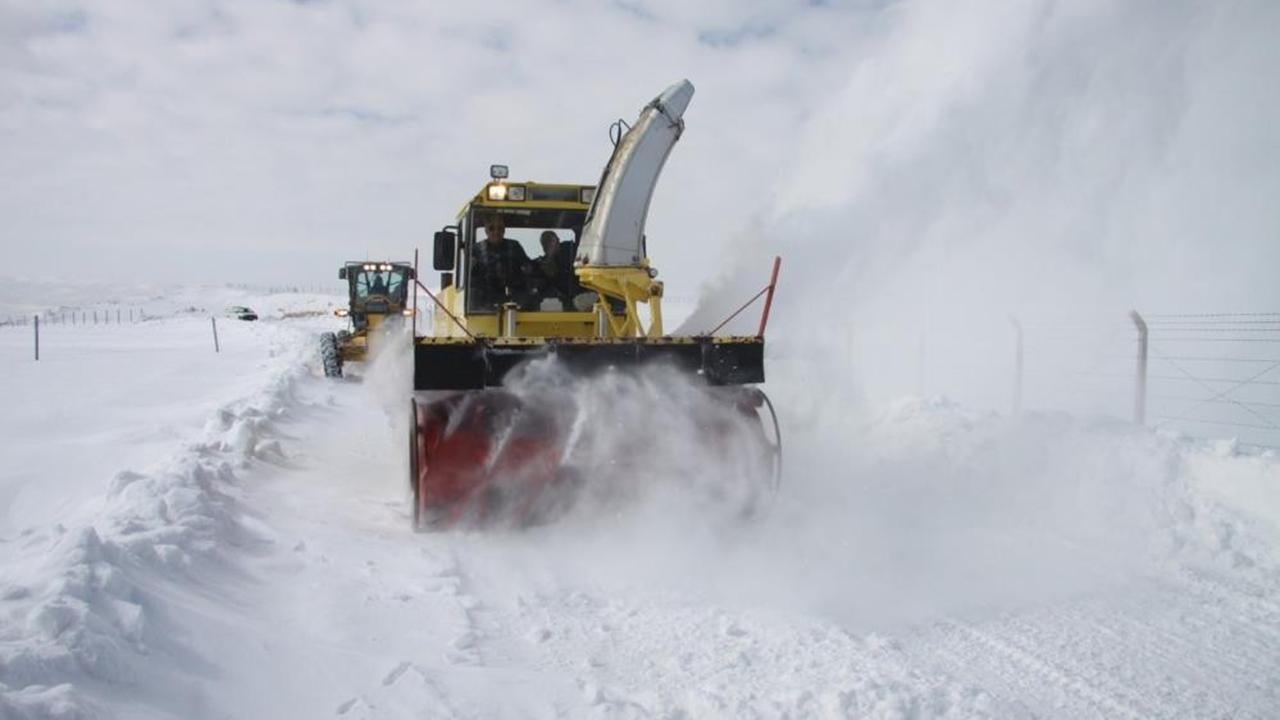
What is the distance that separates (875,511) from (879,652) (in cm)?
265

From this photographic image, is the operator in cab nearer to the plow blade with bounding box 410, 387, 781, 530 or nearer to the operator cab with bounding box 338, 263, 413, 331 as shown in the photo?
the plow blade with bounding box 410, 387, 781, 530

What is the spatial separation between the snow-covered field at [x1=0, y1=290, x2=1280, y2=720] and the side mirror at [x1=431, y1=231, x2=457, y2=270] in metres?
1.97

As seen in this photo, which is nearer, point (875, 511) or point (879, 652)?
point (879, 652)

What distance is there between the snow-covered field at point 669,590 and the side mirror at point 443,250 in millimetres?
1967

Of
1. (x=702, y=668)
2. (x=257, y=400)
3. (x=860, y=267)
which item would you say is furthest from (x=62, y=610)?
(x=257, y=400)

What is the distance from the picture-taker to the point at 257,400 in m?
11.5

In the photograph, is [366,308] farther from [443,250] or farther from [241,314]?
[241,314]

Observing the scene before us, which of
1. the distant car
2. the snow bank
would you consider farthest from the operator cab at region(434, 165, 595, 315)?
the distant car

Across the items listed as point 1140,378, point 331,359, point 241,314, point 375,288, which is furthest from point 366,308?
point 241,314

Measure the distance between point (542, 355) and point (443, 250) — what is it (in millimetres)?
2385

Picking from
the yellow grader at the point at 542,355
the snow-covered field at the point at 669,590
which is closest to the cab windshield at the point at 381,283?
the snow-covered field at the point at 669,590

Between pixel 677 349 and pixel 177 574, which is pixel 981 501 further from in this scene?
pixel 177 574

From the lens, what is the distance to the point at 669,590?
15.4ft

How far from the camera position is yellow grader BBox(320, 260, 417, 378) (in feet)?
58.9
